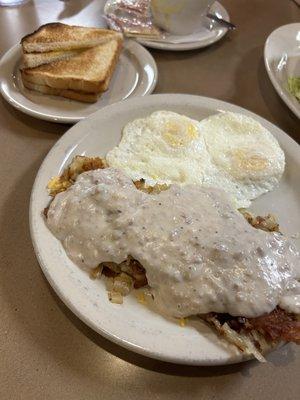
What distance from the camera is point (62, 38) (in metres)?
2.19

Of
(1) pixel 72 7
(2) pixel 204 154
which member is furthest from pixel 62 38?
(2) pixel 204 154

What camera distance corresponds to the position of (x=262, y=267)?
133 centimetres

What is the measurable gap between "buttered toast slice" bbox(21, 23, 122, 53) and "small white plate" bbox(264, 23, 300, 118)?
895 mm

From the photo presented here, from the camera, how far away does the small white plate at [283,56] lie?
2236mm

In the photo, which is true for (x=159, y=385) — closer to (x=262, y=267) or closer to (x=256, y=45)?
(x=262, y=267)

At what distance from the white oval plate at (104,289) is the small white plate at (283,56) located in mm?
575

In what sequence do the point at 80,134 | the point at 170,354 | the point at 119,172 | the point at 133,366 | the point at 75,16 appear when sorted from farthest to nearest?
the point at 75,16
the point at 80,134
the point at 119,172
the point at 133,366
the point at 170,354

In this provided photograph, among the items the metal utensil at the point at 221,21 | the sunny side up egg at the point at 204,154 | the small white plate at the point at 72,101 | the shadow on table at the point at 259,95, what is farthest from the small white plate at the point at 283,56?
the small white plate at the point at 72,101

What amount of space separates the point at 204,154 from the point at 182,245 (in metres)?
0.63

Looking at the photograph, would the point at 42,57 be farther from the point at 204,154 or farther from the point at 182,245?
the point at 182,245

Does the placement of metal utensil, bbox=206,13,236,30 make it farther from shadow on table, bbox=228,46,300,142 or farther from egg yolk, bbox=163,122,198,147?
egg yolk, bbox=163,122,198,147

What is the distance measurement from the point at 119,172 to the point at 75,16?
1.55 m

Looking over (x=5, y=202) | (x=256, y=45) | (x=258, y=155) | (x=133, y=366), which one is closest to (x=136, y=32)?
(x=256, y=45)

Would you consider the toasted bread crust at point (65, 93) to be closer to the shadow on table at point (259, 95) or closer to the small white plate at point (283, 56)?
the shadow on table at point (259, 95)
